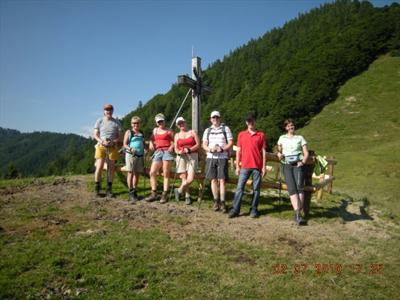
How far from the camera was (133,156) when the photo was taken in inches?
321

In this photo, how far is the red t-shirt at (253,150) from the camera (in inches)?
279

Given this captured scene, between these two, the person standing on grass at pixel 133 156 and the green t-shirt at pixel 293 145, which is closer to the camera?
the green t-shirt at pixel 293 145

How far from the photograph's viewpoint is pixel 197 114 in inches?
391

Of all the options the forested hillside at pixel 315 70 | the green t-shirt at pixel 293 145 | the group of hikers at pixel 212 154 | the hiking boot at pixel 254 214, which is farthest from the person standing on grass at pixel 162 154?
the forested hillside at pixel 315 70

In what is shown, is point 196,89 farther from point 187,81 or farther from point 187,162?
point 187,162

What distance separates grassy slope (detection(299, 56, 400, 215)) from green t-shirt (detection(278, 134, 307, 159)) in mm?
5122

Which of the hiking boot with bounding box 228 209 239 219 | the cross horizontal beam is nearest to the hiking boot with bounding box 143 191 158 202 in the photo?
the hiking boot with bounding box 228 209 239 219

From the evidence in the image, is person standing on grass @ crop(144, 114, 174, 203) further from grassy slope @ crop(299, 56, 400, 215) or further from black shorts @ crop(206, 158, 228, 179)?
grassy slope @ crop(299, 56, 400, 215)

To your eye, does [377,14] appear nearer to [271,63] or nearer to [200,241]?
[271,63]

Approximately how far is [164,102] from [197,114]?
113 m

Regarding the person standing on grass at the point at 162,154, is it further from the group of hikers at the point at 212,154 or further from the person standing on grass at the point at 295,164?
the person standing on grass at the point at 295,164
